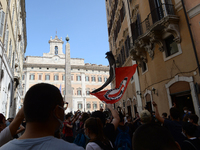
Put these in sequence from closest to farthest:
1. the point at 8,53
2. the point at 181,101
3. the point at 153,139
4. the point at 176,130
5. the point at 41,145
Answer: the point at 41,145
the point at 153,139
the point at 176,130
the point at 181,101
the point at 8,53

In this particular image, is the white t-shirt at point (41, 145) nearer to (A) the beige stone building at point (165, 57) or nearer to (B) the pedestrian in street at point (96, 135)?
(B) the pedestrian in street at point (96, 135)

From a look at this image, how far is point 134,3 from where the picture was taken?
12.1m

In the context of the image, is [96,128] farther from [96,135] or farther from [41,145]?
[41,145]

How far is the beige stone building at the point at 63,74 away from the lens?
44344 mm

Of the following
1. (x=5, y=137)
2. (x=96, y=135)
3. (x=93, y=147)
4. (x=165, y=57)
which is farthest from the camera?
(x=165, y=57)

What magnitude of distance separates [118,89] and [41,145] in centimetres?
575

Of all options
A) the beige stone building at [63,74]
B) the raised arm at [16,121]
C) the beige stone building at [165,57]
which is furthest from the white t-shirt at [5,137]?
the beige stone building at [63,74]

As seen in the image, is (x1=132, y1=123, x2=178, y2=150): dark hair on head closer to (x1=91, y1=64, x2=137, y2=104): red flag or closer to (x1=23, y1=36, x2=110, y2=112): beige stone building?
(x1=91, y1=64, x2=137, y2=104): red flag

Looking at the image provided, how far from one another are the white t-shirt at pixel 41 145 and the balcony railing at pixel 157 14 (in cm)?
850

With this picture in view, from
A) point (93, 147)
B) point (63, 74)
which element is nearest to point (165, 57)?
point (93, 147)

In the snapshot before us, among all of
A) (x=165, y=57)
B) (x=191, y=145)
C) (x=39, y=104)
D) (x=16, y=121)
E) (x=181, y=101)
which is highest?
Result: (x=165, y=57)

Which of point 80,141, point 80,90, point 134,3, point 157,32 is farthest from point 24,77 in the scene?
point 80,141

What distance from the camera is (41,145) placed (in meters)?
0.91

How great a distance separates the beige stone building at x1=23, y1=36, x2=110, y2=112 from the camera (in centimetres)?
4434
